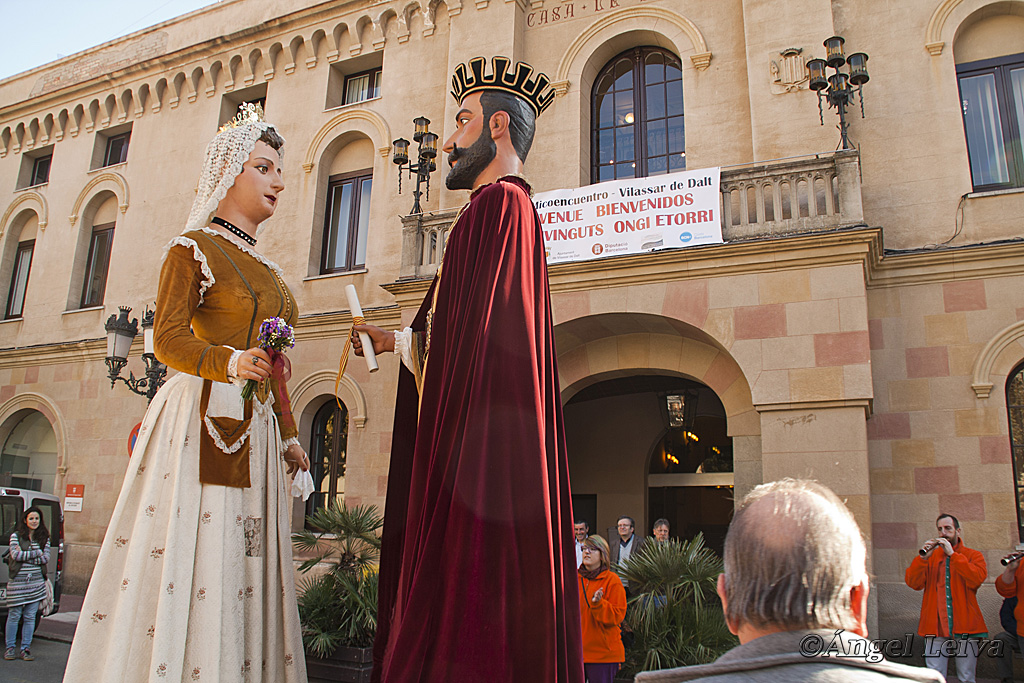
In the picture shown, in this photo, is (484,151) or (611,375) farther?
(611,375)

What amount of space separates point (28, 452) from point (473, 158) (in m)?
16.7

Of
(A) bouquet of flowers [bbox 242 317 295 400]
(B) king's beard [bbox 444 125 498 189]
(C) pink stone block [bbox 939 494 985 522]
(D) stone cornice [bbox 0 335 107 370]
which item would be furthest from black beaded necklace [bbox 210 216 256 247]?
(D) stone cornice [bbox 0 335 107 370]

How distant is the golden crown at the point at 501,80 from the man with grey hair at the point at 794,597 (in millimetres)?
2281

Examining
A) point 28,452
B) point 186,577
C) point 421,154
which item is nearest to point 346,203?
point 421,154

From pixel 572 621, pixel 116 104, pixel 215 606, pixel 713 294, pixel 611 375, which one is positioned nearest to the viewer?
pixel 572 621

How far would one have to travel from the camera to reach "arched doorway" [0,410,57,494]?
15773 mm

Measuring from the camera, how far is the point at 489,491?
7.13ft

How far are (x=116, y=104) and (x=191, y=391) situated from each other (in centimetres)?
1598

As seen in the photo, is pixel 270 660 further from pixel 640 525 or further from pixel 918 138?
pixel 640 525

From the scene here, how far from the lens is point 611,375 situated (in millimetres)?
10867

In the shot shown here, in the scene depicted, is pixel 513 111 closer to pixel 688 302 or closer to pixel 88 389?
pixel 688 302

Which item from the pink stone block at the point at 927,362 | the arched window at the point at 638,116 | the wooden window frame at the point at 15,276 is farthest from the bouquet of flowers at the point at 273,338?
the wooden window frame at the point at 15,276

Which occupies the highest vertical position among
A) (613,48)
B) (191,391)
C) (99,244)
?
(613,48)

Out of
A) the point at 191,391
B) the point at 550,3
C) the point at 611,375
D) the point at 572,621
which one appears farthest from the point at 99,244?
the point at 572,621
